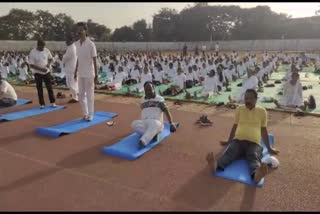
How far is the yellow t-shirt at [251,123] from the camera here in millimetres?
4863

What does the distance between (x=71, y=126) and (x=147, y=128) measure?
6.56ft

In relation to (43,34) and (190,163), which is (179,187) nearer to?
(190,163)

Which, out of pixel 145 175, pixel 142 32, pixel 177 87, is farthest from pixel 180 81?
pixel 142 32

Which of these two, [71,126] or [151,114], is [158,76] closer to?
[71,126]

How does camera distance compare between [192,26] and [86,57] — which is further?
[192,26]

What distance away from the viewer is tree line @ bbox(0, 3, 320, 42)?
52.6m

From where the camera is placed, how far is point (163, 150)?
5629mm

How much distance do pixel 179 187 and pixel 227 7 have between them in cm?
5970

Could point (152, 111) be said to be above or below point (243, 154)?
above

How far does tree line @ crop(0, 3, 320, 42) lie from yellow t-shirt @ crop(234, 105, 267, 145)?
4983 centimetres

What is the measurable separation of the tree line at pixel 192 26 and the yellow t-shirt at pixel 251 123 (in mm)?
49826

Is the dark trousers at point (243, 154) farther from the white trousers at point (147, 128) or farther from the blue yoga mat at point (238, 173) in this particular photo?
the white trousers at point (147, 128)

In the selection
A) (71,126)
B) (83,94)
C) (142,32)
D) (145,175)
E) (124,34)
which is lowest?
(145,175)

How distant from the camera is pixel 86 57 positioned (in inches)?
278
